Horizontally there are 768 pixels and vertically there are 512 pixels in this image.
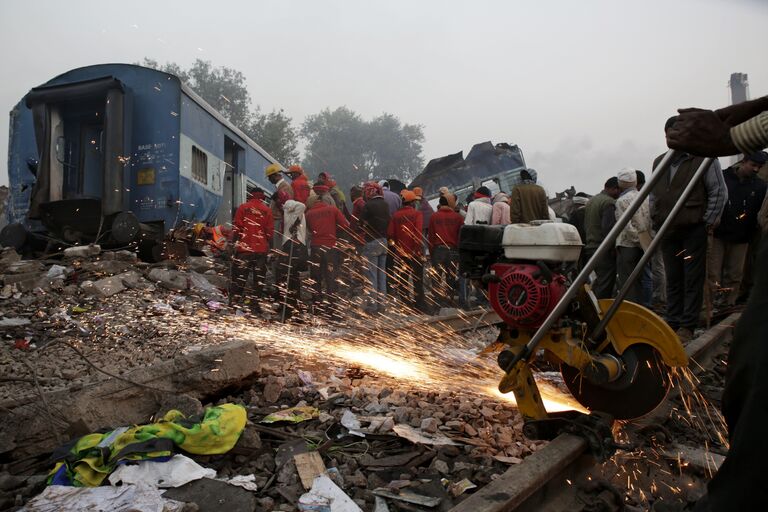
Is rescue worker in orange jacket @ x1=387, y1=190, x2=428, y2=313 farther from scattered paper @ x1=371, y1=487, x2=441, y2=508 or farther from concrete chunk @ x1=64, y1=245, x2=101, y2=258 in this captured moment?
scattered paper @ x1=371, y1=487, x2=441, y2=508

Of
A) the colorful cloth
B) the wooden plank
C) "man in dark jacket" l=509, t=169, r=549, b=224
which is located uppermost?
"man in dark jacket" l=509, t=169, r=549, b=224

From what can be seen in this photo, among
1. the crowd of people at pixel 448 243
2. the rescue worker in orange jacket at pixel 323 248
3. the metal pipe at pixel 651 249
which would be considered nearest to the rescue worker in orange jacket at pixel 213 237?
the crowd of people at pixel 448 243

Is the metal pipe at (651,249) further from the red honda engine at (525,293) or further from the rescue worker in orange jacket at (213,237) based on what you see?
the rescue worker in orange jacket at (213,237)

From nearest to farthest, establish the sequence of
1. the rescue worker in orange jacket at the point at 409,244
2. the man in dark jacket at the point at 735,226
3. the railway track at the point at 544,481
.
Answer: the railway track at the point at 544,481
the man in dark jacket at the point at 735,226
the rescue worker in orange jacket at the point at 409,244

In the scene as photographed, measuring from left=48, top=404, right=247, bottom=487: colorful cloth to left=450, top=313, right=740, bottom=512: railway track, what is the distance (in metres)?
1.43

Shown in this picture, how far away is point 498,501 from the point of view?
182 cm

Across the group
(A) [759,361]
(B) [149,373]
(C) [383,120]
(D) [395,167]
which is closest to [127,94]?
(B) [149,373]

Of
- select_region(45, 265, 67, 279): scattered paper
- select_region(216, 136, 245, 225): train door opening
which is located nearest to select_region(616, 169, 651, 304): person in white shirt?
select_region(45, 265, 67, 279): scattered paper

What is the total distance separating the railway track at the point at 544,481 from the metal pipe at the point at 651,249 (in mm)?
670

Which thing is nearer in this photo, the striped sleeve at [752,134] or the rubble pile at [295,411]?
the striped sleeve at [752,134]

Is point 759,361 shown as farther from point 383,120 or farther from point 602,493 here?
point 383,120

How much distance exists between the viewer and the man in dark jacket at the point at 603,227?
673 cm

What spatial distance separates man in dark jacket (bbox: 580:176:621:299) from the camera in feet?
22.1

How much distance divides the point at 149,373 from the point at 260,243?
14.1 ft
